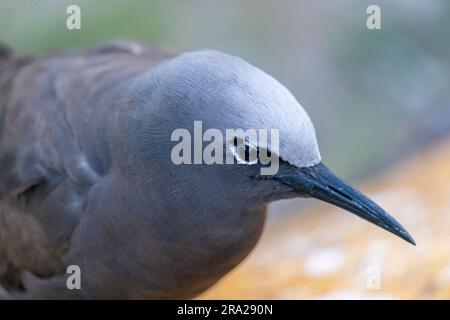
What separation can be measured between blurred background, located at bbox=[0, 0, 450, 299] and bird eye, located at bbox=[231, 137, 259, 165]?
61.3 inches

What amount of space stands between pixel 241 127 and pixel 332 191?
0.44 m

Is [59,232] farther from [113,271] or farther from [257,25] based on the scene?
[257,25]

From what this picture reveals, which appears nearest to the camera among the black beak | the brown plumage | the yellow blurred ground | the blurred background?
the black beak

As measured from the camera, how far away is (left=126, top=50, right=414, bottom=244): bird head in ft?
9.64

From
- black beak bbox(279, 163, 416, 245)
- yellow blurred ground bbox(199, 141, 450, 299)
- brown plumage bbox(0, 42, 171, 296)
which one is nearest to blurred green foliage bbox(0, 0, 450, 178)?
yellow blurred ground bbox(199, 141, 450, 299)

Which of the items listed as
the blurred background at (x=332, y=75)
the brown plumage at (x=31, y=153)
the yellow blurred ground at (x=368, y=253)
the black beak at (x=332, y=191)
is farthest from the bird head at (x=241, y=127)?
the blurred background at (x=332, y=75)

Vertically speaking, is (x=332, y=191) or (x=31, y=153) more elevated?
(x=31, y=153)

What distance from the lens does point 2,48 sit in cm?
459

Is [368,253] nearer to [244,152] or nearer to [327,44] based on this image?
[244,152]

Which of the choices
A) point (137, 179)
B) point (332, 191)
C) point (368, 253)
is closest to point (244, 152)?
point (332, 191)

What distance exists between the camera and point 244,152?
9.80ft

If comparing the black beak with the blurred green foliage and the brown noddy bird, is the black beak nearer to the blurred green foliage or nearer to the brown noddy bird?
the brown noddy bird
